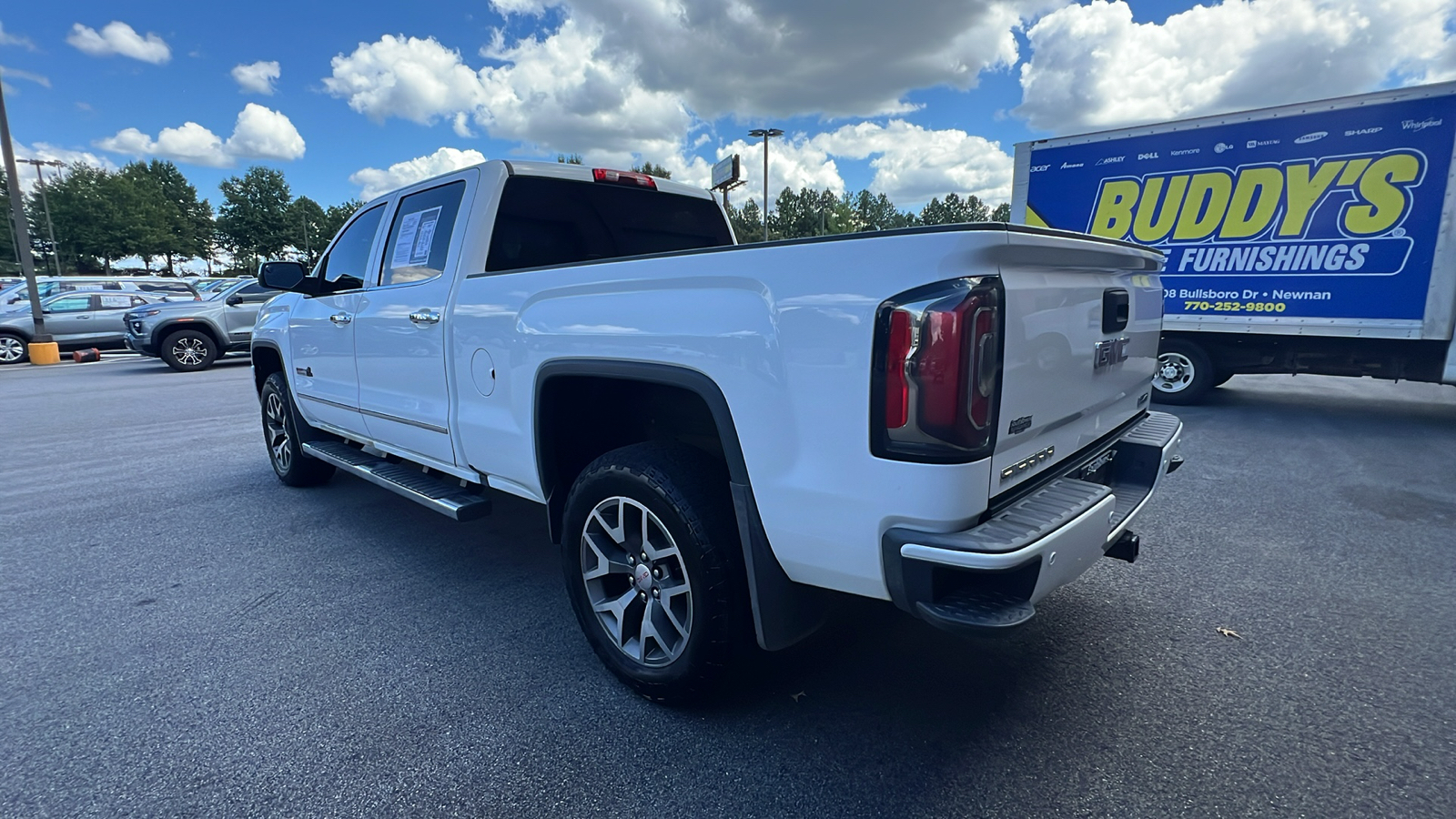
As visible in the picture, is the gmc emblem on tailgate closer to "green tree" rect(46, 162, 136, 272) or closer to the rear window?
the rear window

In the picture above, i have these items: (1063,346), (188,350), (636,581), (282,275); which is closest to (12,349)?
(188,350)

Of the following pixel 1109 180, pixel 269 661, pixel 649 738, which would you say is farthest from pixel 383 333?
pixel 1109 180

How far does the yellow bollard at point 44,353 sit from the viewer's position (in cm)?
1416

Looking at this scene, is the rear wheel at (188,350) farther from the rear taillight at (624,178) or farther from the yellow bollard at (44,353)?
the rear taillight at (624,178)

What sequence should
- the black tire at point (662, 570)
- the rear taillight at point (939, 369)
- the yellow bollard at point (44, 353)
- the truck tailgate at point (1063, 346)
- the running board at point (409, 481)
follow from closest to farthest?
the rear taillight at point (939, 369)
the truck tailgate at point (1063, 346)
the black tire at point (662, 570)
the running board at point (409, 481)
the yellow bollard at point (44, 353)

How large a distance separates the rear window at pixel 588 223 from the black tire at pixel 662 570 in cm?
127

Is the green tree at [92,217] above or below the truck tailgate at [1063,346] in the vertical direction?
above

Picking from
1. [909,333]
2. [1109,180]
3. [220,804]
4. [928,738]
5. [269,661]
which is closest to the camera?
[909,333]

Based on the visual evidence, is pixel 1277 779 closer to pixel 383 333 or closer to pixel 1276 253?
pixel 383 333

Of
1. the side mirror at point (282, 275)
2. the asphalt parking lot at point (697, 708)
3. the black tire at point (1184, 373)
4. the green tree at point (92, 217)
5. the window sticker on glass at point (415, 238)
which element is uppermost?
the green tree at point (92, 217)

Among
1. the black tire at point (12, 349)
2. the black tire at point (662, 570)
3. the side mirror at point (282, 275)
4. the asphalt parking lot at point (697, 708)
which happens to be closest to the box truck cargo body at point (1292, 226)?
the asphalt parking lot at point (697, 708)

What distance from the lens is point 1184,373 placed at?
8.00m

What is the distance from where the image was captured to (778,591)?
2.08 meters

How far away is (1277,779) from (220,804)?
10.0 feet
